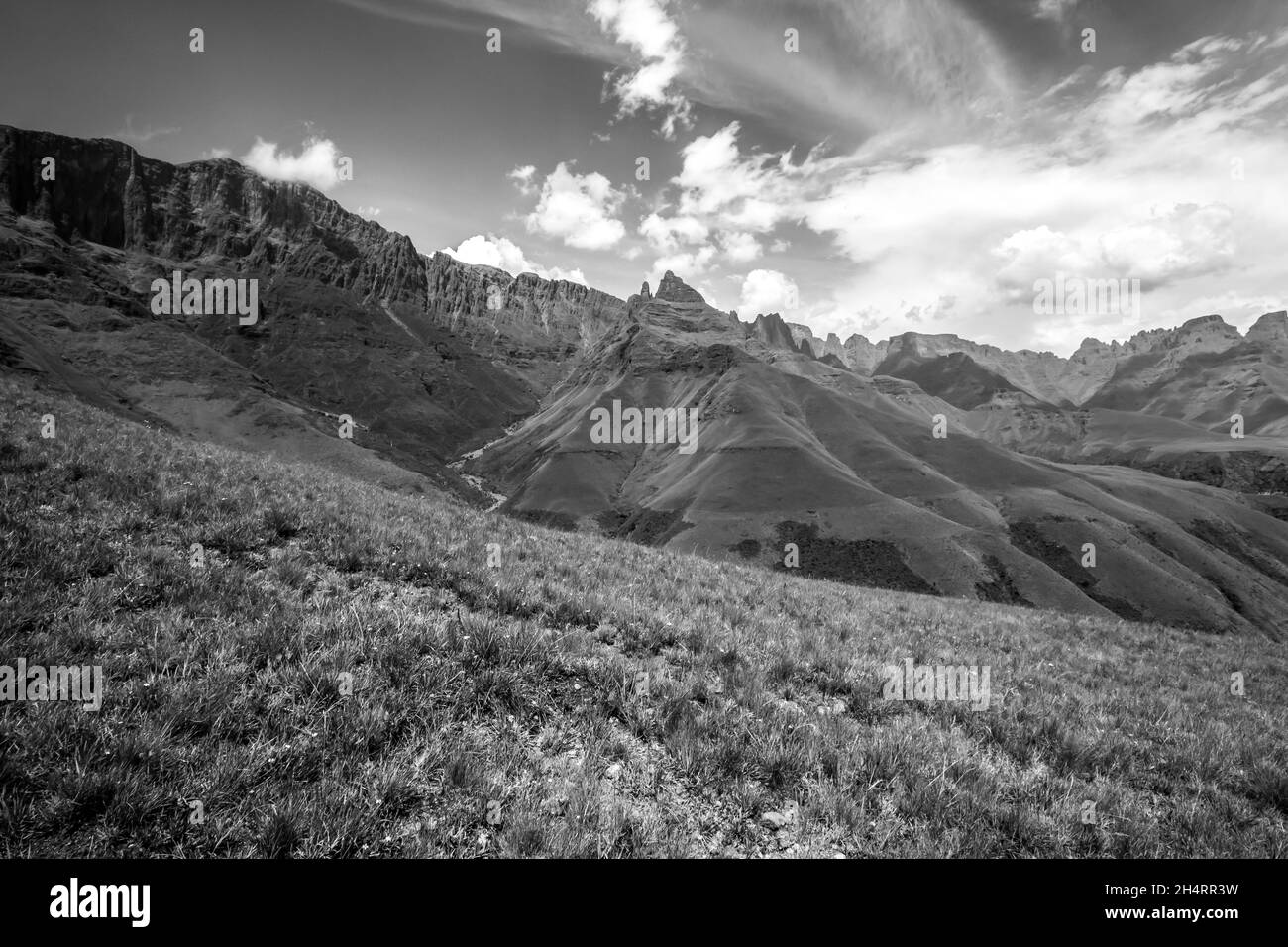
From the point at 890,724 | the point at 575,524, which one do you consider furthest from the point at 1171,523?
the point at 890,724

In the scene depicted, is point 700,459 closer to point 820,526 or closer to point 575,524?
point 575,524

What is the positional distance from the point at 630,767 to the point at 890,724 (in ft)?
12.2

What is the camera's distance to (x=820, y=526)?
135 meters

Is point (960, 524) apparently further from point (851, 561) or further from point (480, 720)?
point (480, 720)

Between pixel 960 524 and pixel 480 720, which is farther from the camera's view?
pixel 960 524

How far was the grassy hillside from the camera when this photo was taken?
376 cm

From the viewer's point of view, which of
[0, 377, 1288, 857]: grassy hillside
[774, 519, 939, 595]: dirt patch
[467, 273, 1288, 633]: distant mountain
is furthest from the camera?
[467, 273, 1288, 633]: distant mountain

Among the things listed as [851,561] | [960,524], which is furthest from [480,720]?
[960,524]

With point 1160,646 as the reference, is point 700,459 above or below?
above

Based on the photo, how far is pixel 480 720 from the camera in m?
5.36

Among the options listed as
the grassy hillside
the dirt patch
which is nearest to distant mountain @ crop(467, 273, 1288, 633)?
the dirt patch

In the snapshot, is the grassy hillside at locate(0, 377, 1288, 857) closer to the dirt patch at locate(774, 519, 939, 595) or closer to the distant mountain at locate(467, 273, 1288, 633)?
the distant mountain at locate(467, 273, 1288, 633)

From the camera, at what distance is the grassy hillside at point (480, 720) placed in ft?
12.3

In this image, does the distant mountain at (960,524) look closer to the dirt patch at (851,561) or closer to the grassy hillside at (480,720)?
the dirt patch at (851,561)
